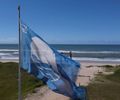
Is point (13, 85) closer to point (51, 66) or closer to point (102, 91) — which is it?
point (102, 91)

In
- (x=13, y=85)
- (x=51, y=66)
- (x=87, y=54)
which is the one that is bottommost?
(x=87, y=54)

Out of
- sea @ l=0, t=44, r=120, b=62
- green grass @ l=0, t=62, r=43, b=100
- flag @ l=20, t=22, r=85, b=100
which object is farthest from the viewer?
sea @ l=0, t=44, r=120, b=62

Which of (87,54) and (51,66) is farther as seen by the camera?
(87,54)

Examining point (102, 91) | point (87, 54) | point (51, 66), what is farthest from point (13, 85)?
point (87, 54)

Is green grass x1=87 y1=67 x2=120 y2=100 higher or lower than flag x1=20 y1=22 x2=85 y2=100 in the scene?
lower

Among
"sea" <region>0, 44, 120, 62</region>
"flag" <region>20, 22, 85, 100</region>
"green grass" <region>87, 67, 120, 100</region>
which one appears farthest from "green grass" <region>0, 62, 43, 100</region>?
"sea" <region>0, 44, 120, 62</region>

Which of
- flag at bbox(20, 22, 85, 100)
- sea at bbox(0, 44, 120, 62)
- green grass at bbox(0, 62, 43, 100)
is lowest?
sea at bbox(0, 44, 120, 62)

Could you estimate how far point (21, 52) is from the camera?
9.24 metres

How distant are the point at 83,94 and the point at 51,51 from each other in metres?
1.67

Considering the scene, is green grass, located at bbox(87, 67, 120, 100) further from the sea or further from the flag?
the sea

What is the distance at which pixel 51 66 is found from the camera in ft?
29.9

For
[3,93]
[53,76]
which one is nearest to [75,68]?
[53,76]

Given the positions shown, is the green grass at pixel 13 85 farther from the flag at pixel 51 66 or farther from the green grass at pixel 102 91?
the flag at pixel 51 66

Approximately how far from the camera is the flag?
908cm
